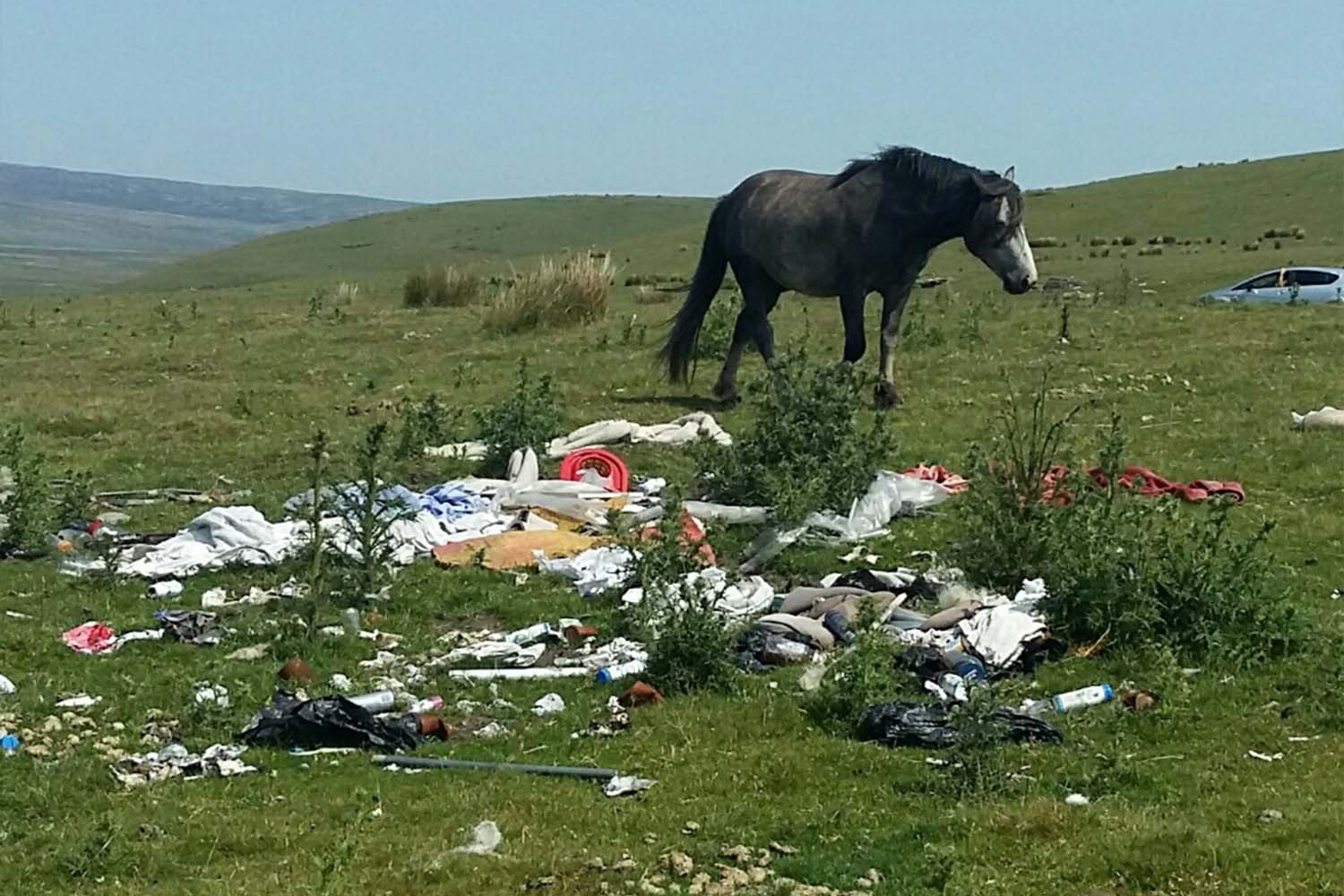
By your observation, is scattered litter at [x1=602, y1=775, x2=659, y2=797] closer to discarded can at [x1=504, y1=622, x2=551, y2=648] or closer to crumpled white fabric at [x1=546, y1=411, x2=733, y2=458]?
discarded can at [x1=504, y1=622, x2=551, y2=648]

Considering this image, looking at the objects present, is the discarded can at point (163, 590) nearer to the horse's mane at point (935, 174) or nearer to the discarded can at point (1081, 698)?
the discarded can at point (1081, 698)

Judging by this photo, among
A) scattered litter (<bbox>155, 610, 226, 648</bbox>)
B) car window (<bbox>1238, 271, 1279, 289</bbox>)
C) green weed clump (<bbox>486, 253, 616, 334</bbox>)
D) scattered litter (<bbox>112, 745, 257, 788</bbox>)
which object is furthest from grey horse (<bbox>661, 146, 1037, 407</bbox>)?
car window (<bbox>1238, 271, 1279, 289</bbox>)

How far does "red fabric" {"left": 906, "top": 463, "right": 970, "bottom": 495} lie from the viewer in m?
12.4

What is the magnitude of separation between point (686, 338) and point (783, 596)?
769cm

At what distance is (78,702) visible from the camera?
26.7 ft

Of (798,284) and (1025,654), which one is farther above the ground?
(798,284)

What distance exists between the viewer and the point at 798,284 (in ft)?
55.2

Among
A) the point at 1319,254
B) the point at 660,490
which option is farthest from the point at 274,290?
the point at 660,490

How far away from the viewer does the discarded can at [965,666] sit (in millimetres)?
8086

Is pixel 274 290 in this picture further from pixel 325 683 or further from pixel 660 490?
pixel 325 683

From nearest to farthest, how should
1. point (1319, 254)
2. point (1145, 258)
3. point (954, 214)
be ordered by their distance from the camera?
1. point (954, 214)
2. point (1319, 254)
3. point (1145, 258)

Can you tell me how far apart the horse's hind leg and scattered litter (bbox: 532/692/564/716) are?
8.84 meters

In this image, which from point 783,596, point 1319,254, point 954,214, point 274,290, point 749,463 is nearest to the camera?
point 783,596

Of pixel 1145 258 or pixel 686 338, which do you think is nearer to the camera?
pixel 686 338
